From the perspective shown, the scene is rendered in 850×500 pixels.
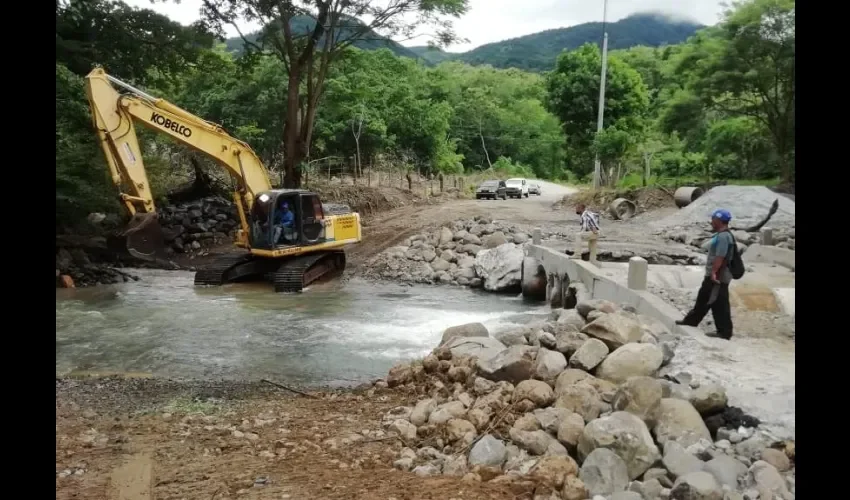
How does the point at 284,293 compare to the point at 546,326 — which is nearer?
the point at 546,326

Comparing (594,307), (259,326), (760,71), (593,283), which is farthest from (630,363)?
(259,326)

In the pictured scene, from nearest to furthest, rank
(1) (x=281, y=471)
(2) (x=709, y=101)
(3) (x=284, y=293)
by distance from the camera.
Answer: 1. (1) (x=281, y=471)
2. (2) (x=709, y=101)
3. (3) (x=284, y=293)

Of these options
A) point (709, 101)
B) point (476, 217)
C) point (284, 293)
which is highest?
point (709, 101)

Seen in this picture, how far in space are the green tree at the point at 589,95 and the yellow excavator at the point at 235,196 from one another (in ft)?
14.8

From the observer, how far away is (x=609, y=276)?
7.46 m

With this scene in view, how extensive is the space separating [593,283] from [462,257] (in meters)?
4.45

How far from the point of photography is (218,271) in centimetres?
958

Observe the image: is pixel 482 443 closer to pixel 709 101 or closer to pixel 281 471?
pixel 281 471

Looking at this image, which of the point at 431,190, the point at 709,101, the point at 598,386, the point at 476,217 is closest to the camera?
the point at 598,386

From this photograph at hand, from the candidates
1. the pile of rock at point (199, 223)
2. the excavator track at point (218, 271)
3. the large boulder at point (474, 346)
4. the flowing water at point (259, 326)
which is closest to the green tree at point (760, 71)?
the large boulder at point (474, 346)

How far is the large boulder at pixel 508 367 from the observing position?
13.9 feet

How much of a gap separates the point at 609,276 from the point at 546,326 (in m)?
2.36

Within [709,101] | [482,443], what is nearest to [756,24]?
[709,101]
